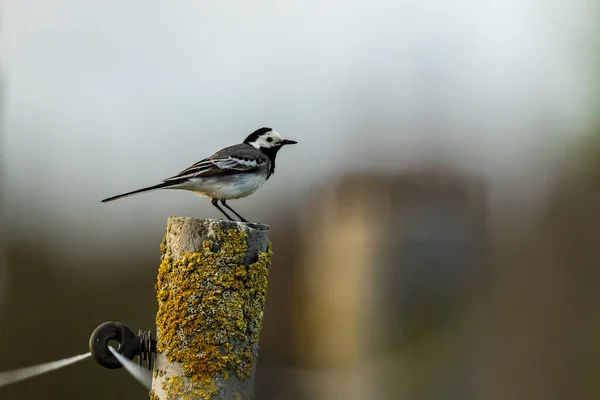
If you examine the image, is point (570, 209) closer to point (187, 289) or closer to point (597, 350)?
point (597, 350)

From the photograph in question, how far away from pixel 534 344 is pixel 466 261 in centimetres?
348

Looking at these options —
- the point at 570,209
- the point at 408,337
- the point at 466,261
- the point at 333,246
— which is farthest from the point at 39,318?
the point at 570,209

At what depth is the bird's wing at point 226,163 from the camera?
4270mm

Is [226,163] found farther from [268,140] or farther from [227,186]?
[268,140]

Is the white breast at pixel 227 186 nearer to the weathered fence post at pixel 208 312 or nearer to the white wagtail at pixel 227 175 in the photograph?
the white wagtail at pixel 227 175

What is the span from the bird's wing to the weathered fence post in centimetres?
159

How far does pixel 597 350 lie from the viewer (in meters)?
14.1

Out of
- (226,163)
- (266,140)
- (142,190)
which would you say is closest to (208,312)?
(142,190)

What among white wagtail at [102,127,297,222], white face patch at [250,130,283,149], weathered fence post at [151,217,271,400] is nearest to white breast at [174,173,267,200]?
white wagtail at [102,127,297,222]

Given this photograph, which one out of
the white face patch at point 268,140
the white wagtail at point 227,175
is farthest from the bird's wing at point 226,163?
the white face patch at point 268,140

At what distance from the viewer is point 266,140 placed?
518 centimetres

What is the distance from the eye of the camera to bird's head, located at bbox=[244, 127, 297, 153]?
16.8ft

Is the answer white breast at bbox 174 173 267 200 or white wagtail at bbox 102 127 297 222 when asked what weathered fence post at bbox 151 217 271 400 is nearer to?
white wagtail at bbox 102 127 297 222

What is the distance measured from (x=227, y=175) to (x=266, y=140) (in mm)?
756
